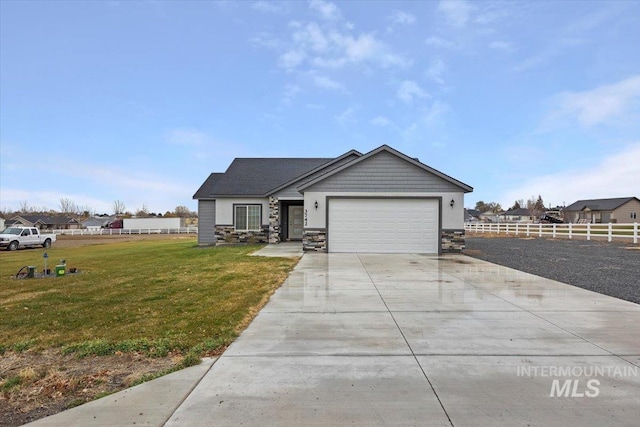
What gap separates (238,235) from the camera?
2020 cm

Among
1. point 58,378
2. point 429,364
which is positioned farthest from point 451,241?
point 58,378

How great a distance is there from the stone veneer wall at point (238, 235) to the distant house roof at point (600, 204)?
63.8 meters

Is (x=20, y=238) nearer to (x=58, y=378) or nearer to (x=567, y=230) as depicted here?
(x=58, y=378)

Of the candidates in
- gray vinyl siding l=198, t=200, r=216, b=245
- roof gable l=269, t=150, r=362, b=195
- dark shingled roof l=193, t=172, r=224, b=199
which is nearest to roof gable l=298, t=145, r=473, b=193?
roof gable l=269, t=150, r=362, b=195

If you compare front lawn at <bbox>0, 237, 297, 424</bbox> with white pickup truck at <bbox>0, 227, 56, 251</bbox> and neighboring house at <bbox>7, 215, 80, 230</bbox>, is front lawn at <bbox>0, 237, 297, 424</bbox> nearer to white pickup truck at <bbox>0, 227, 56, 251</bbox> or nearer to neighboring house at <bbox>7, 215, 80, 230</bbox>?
white pickup truck at <bbox>0, 227, 56, 251</bbox>

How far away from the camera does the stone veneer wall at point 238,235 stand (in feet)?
65.8

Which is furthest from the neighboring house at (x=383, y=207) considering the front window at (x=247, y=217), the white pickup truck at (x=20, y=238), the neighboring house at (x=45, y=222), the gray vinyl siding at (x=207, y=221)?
the neighboring house at (x=45, y=222)

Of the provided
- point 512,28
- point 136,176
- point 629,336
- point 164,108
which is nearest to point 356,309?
point 629,336

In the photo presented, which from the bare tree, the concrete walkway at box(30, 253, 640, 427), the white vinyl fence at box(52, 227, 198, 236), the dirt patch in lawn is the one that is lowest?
the white vinyl fence at box(52, 227, 198, 236)

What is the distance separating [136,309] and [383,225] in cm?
1095

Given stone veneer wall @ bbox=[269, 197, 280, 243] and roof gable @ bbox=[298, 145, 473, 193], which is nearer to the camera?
roof gable @ bbox=[298, 145, 473, 193]

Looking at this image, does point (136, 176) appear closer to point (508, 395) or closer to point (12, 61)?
point (12, 61)

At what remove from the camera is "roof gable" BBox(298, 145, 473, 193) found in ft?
49.7

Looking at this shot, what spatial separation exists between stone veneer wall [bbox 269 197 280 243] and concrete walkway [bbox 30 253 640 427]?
1286cm
